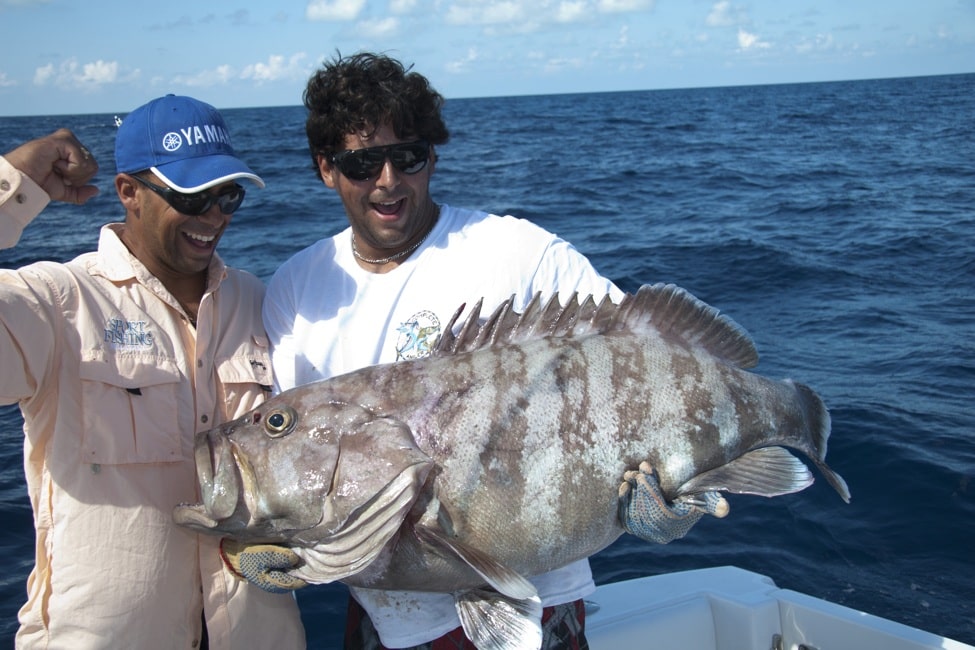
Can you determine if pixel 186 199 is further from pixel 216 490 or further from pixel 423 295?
pixel 216 490

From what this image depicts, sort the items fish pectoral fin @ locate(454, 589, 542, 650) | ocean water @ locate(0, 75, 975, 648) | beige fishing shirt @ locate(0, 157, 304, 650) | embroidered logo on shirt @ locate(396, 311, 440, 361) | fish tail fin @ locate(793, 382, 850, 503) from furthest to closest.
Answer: ocean water @ locate(0, 75, 975, 648) < fish tail fin @ locate(793, 382, 850, 503) < embroidered logo on shirt @ locate(396, 311, 440, 361) < fish pectoral fin @ locate(454, 589, 542, 650) < beige fishing shirt @ locate(0, 157, 304, 650)

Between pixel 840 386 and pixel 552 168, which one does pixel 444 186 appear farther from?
pixel 840 386

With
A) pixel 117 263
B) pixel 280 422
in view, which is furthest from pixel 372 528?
pixel 117 263

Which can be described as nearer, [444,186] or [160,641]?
[160,641]

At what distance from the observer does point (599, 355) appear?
9.32ft

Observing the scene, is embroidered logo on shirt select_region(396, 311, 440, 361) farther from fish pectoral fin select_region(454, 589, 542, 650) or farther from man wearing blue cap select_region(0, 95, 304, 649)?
fish pectoral fin select_region(454, 589, 542, 650)

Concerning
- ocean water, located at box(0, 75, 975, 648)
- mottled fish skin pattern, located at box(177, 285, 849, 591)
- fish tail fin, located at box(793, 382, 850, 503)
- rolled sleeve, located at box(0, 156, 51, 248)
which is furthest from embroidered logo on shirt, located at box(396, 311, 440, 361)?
ocean water, located at box(0, 75, 975, 648)

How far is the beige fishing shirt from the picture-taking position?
2547 mm

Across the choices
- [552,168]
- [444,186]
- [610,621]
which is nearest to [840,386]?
[610,621]

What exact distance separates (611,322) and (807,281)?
30.9 ft

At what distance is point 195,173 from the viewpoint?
9.34ft

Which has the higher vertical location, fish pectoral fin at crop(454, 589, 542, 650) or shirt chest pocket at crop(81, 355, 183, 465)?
shirt chest pocket at crop(81, 355, 183, 465)

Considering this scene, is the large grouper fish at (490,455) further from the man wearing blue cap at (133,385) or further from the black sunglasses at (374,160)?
the black sunglasses at (374,160)

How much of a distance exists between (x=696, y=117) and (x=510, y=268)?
4716 centimetres
